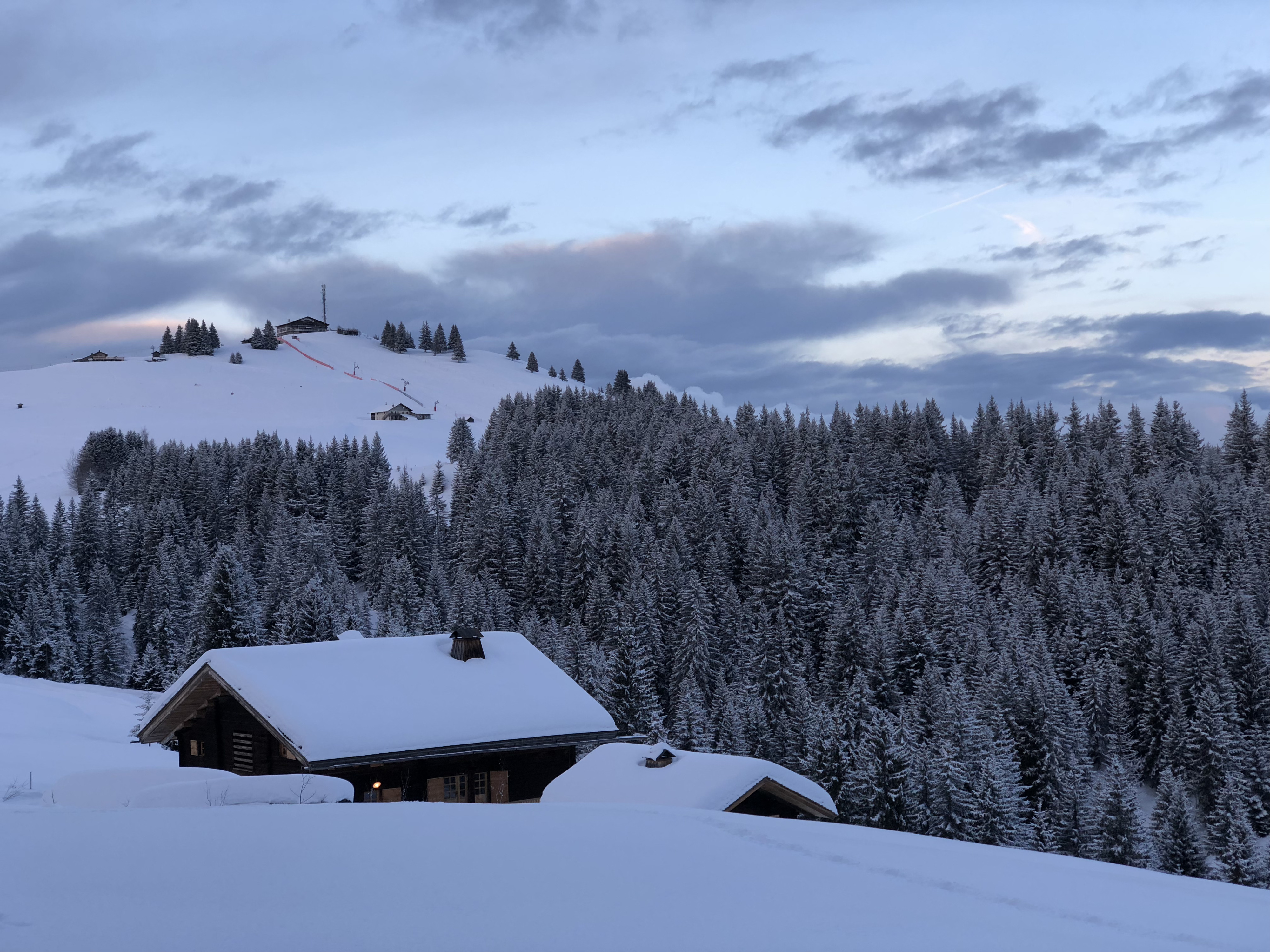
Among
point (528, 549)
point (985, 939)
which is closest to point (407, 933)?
point (985, 939)

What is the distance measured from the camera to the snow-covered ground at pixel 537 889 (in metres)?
7.57

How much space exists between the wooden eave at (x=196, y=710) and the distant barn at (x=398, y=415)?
166248mm

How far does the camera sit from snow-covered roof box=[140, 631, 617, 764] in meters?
23.0

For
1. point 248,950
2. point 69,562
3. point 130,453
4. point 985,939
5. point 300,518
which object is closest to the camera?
point 248,950

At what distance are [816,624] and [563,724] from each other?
7259 centimetres

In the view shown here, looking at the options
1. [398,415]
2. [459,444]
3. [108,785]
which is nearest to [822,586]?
[459,444]

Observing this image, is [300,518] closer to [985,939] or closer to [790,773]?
[790,773]

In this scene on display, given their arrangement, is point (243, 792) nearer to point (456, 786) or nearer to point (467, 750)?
point (467, 750)

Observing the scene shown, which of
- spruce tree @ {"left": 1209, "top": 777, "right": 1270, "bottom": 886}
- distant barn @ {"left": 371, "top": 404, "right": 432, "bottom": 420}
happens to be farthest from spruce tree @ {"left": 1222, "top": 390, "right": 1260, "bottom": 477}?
distant barn @ {"left": 371, "top": 404, "right": 432, "bottom": 420}

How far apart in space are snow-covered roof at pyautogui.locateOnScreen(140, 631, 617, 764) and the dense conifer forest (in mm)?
14879

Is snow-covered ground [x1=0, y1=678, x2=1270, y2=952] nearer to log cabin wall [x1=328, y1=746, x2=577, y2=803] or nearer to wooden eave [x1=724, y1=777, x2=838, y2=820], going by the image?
wooden eave [x1=724, y1=777, x2=838, y2=820]

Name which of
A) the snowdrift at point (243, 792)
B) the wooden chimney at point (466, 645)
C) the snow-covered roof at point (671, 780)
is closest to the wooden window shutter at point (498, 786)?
the snow-covered roof at point (671, 780)

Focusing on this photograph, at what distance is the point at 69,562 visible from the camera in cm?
10500

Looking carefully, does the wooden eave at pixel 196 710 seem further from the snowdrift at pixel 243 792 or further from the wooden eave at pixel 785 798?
the snowdrift at pixel 243 792
